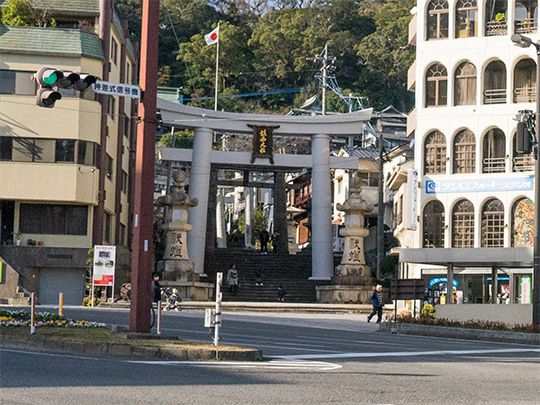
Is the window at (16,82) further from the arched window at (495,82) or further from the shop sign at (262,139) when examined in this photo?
the arched window at (495,82)

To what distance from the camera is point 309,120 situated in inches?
2579

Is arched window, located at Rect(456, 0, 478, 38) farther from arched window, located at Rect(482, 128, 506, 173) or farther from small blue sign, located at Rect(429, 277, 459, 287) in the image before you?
small blue sign, located at Rect(429, 277, 459, 287)

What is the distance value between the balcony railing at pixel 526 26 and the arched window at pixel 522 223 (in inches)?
309

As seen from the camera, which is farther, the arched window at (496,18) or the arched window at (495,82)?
the arched window at (496,18)

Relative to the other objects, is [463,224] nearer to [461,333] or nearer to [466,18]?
[466,18]

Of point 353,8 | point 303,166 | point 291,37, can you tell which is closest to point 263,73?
point 291,37

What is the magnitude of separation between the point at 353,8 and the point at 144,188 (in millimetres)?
98313

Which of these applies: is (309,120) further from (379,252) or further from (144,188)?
(144,188)

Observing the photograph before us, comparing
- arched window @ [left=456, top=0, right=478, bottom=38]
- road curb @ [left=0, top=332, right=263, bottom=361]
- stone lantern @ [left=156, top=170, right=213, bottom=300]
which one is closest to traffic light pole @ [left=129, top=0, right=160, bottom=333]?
road curb @ [left=0, top=332, right=263, bottom=361]

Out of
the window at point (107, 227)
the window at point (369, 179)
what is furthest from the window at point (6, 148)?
the window at point (369, 179)

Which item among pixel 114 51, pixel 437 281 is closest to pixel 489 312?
pixel 437 281

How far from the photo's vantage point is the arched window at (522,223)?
5506 cm

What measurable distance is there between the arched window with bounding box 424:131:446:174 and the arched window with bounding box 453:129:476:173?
64 cm

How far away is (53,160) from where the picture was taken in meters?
60.1
